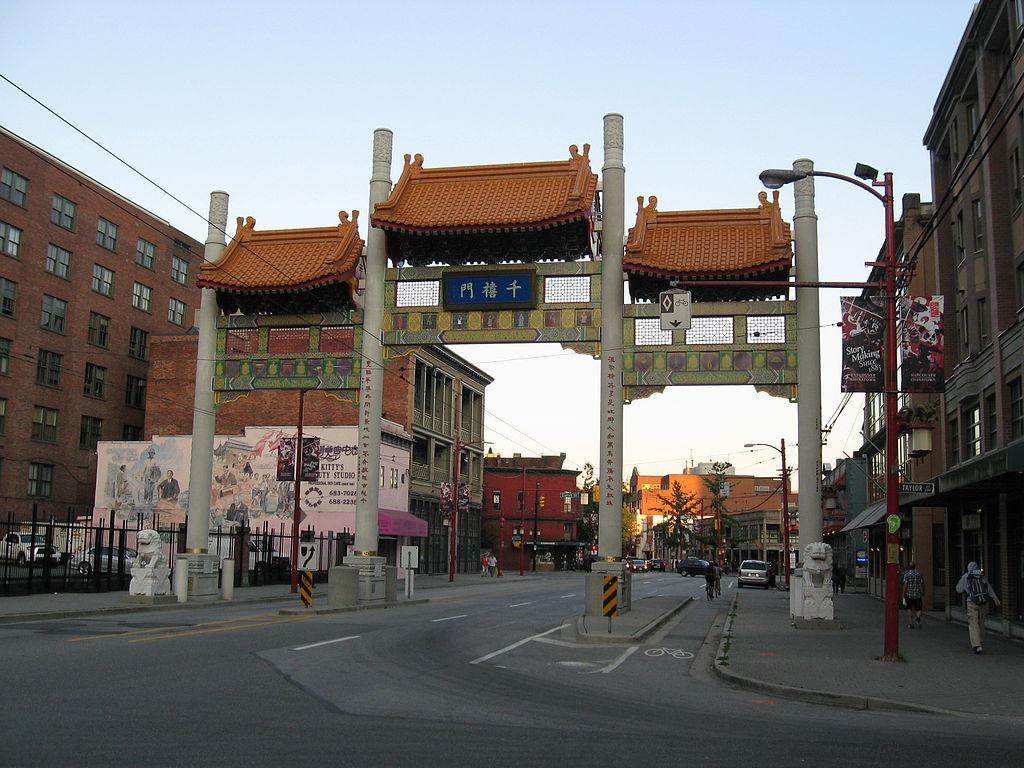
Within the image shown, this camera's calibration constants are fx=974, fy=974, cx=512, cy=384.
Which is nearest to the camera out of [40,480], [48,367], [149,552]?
[149,552]

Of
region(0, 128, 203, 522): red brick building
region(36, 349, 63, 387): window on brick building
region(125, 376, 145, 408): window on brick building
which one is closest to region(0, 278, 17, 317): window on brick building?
region(0, 128, 203, 522): red brick building

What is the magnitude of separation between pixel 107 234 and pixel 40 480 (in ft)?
51.8

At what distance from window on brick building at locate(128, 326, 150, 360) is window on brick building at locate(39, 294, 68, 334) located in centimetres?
612

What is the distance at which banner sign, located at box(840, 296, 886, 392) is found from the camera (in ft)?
61.2

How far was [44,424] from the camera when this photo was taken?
5566 centimetres

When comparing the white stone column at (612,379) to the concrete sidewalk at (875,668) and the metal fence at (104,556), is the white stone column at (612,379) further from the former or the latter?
the metal fence at (104,556)

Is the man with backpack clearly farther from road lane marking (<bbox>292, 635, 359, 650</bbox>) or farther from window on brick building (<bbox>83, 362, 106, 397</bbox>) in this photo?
window on brick building (<bbox>83, 362, 106, 397</bbox>)

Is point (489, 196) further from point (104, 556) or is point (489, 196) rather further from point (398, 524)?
point (398, 524)

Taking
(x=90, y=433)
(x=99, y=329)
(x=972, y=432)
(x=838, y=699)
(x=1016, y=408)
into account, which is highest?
(x=99, y=329)

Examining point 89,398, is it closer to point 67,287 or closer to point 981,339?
point 67,287

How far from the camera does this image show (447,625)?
23.6 meters

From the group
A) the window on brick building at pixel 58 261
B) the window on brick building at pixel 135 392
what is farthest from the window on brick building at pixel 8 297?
the window on brick building at pixel 135 392

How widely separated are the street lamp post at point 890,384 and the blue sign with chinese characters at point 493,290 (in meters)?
9.57

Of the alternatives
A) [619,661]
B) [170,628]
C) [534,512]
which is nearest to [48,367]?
[170,628]
